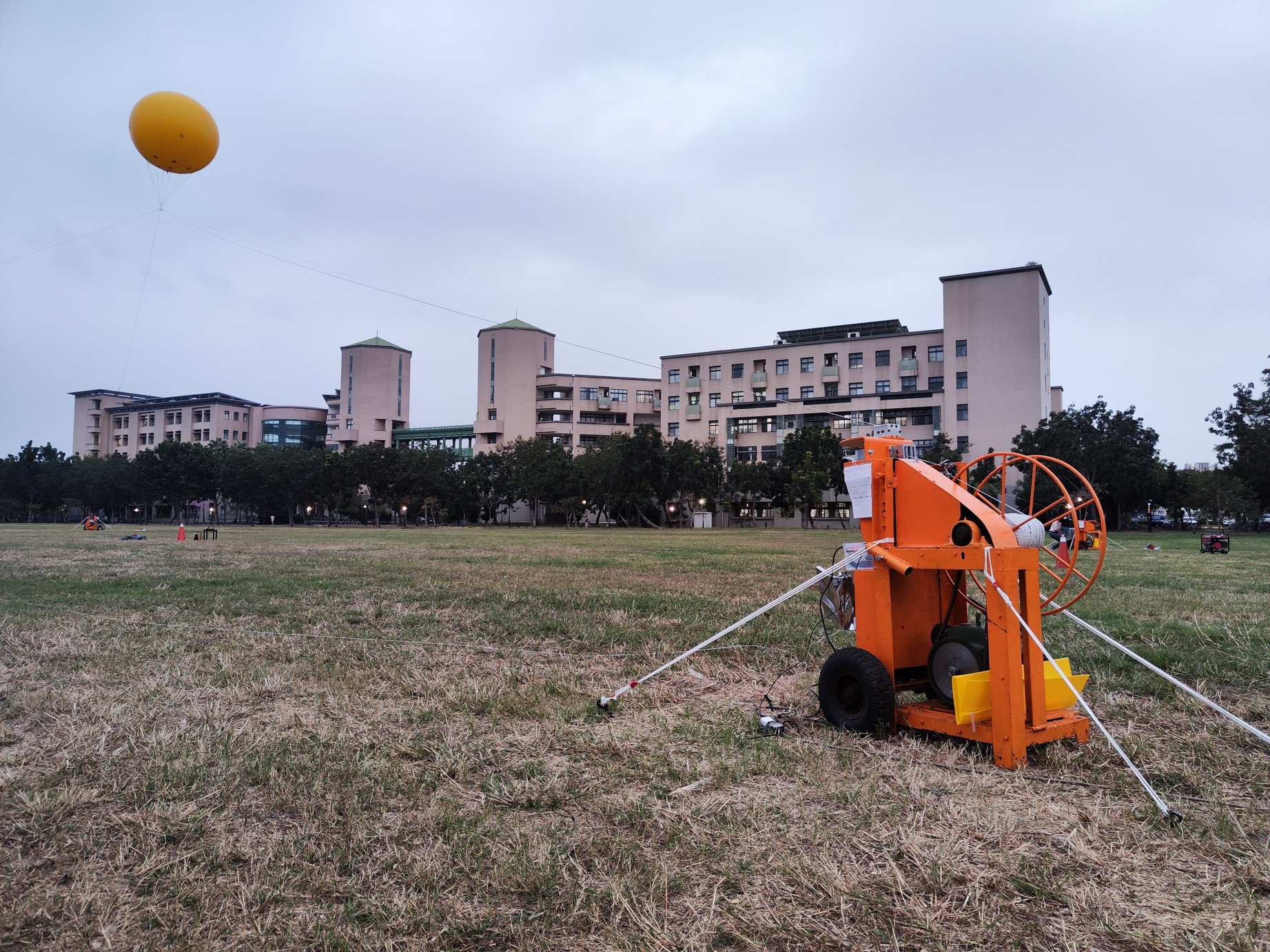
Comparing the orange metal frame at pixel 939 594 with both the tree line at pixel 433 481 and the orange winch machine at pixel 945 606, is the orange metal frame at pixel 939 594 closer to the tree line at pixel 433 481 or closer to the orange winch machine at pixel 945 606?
the orange winch machine at pixel 945 606

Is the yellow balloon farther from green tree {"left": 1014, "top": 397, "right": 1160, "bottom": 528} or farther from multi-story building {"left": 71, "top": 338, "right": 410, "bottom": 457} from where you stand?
multi-story building {"left": 71, "top": 338, "right": 410, "bottom": 457}

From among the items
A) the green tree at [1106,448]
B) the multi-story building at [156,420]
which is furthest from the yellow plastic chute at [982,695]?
the multi-story building at [156,420]

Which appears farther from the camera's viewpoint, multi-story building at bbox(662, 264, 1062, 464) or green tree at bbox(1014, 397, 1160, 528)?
multi-story building at bbox(662, 264, 1062, 464)

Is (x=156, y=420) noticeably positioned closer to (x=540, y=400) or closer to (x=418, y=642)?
(x=540, y=400)

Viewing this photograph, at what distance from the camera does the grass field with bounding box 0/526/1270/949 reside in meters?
2.56

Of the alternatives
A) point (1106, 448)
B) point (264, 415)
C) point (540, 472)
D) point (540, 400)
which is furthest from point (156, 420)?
point (1106, 448)

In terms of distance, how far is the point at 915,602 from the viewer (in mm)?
5121

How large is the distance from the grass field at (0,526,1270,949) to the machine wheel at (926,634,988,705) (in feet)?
1.12

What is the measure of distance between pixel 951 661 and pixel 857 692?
2.05 ft

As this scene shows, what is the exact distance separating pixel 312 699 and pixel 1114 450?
6876cm

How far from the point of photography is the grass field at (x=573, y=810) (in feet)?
8.41

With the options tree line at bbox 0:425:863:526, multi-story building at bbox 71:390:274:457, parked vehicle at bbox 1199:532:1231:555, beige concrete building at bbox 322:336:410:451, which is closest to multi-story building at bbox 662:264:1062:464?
tree line at bbox 0:425:863:526

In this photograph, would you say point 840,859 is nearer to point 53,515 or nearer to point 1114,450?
point 1114,450

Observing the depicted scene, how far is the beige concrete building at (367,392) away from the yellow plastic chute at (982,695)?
394 feet
